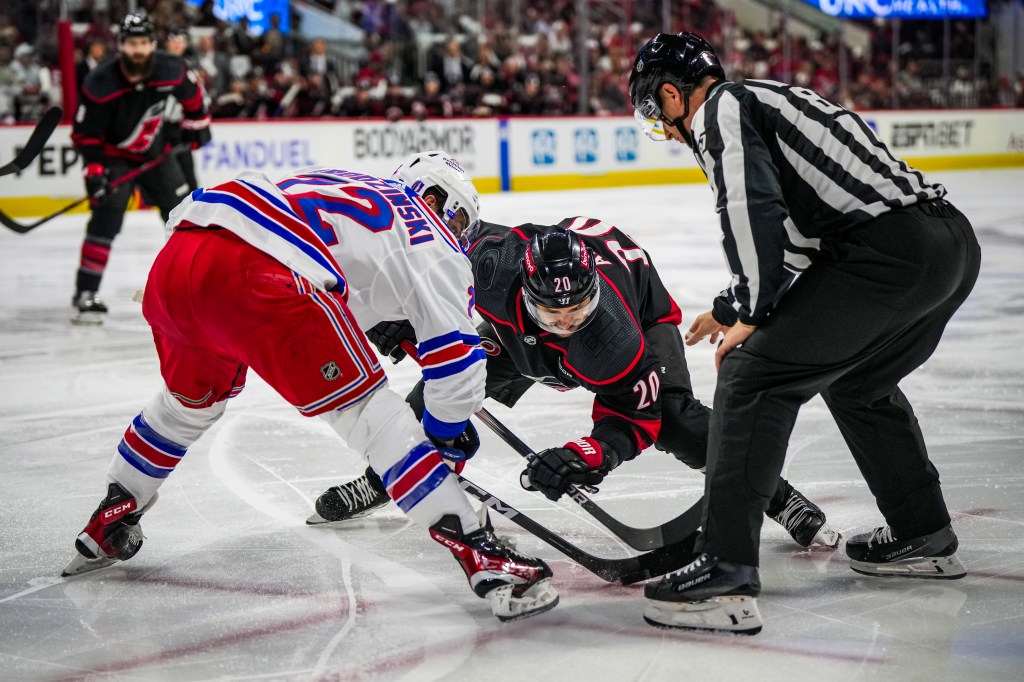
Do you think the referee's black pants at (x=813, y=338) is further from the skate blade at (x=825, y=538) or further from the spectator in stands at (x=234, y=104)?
the spectator in stands at (x=234, y=104)

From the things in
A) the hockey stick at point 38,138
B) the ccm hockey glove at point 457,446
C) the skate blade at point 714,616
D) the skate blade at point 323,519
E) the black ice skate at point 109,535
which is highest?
the hockey stick at point 38,138

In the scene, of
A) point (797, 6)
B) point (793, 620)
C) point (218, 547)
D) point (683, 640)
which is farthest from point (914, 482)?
point (797, 6)

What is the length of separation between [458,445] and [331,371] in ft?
1.17

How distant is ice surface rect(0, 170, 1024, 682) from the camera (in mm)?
2252

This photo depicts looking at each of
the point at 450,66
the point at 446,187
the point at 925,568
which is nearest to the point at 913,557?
the point at 925,568

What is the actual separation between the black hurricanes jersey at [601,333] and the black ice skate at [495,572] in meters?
0.47

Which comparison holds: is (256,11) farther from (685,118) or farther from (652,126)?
(685,118)

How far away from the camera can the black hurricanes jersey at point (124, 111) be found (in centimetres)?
671

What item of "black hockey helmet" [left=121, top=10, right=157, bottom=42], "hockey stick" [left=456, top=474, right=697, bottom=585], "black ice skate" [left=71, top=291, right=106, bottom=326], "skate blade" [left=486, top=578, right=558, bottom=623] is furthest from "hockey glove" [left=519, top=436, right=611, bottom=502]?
"black hockey helmet" [left=121, top=10, right=157, bottom=42]

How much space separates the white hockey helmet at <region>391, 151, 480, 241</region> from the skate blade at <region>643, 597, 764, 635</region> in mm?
997

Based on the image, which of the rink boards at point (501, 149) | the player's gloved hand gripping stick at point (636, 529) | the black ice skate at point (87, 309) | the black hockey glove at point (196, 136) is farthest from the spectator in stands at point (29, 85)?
the player's gloved hand gripping stick at point (636, 529)

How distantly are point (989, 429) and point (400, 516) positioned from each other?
2023 millimetres

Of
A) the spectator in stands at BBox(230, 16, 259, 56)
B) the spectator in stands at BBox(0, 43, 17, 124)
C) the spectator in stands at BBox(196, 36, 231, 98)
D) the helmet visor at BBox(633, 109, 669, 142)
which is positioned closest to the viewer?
the helmet visor at BBox(633, 109, 669, 142)

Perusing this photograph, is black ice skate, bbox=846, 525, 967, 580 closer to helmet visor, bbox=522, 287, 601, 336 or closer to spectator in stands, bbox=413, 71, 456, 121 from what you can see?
helmet visor, bbox=522, 287, 601, 336
